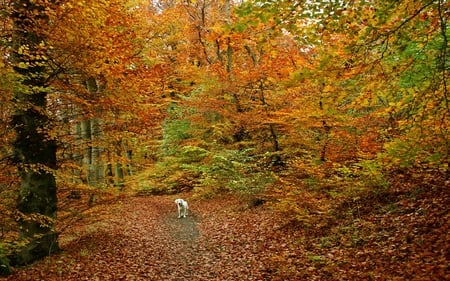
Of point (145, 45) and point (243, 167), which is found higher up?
point (145, 45)

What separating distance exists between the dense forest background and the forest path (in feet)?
3.25

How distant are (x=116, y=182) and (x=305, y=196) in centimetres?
1400

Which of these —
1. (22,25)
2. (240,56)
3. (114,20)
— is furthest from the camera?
(240,56)

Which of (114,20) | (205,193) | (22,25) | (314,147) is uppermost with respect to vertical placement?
(114,20)

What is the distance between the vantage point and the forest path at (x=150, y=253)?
8414 millimetres

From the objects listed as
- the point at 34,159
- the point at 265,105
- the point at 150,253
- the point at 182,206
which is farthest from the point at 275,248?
the point at 182,206

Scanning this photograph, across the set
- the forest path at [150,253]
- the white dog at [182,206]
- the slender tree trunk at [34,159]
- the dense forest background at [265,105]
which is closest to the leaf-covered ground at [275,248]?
the forest path at [150,253]

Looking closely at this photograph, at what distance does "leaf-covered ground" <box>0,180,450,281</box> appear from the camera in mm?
6406

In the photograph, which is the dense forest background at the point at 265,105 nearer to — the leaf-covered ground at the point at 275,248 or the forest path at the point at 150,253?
the leaf-covered ground at the point at 275,248

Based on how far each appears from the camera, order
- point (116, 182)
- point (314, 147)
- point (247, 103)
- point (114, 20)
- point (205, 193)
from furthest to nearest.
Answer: point (116, 182) < point (205, 193) < point (247, 103) < point (314, 147) < point (114, 20)

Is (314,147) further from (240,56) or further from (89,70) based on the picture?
(240,56)

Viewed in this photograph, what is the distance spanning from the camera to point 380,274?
5949 millimetres

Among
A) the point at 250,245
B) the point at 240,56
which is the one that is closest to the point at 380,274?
the point at 250,245

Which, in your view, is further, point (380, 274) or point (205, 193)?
point (205, 193)
